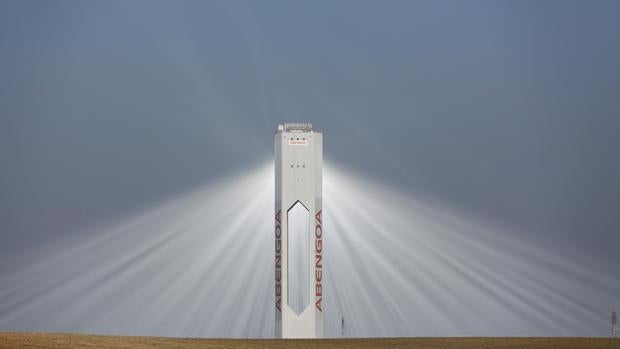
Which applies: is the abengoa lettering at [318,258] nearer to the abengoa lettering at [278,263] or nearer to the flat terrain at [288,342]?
the abengoa lettering at [278,263]

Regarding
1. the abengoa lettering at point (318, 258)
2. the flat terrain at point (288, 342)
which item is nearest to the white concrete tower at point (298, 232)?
the abengoa lettering at point (318, 258)

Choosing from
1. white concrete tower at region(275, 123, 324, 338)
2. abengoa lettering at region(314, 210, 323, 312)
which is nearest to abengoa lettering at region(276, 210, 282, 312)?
white concrete tower at region(275, 123, 324, 338)

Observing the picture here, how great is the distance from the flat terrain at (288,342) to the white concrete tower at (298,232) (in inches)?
715

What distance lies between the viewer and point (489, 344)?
4062 centimetres

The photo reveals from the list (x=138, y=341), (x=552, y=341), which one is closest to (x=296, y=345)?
(x=138, y=341)

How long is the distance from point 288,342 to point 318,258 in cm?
1953

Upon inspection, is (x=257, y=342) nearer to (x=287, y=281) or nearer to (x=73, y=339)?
(x=73, y=339)

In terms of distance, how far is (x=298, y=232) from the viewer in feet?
198

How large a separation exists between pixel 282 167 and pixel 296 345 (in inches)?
825

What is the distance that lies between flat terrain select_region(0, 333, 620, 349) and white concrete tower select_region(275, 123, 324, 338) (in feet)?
59.6

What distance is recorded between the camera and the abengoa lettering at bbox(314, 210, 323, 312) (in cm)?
6059

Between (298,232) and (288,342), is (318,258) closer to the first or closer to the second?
(298,232)

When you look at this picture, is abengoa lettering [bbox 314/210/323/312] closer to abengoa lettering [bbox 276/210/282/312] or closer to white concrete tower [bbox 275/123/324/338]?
white concrete tower [bbox 275/123/324/338]

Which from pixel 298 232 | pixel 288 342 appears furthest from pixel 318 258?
pixel 288 342
